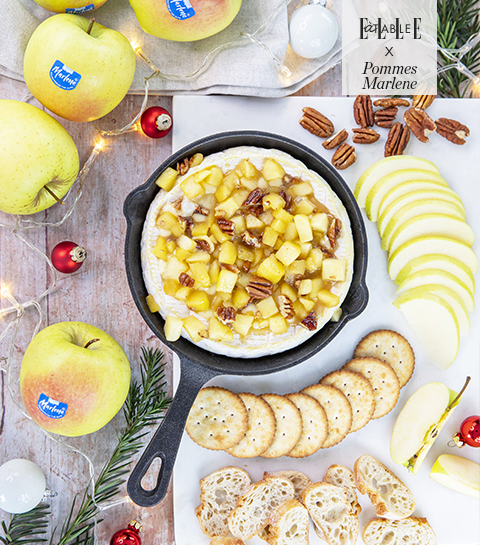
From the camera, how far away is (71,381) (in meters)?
2.15

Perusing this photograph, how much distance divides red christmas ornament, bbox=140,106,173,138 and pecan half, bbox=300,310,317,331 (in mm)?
1153

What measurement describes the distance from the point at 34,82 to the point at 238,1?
102 cm

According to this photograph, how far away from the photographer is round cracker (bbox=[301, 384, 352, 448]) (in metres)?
2.42

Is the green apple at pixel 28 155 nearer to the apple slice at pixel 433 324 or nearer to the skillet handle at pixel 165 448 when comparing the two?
the skillet handle at pixel 165 448

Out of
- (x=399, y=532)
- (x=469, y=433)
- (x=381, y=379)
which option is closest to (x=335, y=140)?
(x=381, y=379)

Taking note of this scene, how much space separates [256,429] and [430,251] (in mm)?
1247

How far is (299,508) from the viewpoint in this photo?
2.34m

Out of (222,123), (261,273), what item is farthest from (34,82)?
(261,273)

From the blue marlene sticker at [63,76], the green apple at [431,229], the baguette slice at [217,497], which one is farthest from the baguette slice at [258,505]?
the blue marlene sticker at [63,76]

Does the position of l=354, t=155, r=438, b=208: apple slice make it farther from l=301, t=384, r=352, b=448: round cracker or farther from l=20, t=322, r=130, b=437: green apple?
l=20, t=322, r=130, b=437: green apple

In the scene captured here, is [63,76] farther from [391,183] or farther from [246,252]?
[391,183]

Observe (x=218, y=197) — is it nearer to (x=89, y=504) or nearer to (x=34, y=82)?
(x=34, y=82)

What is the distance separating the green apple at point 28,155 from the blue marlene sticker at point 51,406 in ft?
2.94

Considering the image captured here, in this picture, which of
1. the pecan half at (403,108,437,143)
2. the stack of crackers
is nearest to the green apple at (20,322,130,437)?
the stack of crackers
